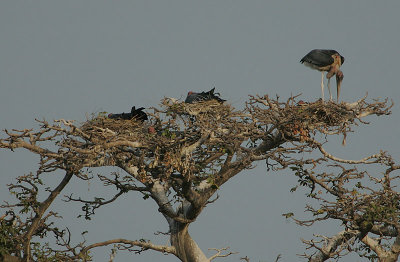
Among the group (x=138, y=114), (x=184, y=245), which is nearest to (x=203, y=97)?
(x=138, y=114)

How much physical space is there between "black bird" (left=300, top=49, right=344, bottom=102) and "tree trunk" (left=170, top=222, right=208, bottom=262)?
16.7 feet

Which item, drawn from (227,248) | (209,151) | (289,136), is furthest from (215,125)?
(227,248)

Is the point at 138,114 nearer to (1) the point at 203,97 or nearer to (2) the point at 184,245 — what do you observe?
(1) the point at 203,97

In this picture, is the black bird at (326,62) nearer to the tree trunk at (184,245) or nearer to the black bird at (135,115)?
the black bird at (135,115)

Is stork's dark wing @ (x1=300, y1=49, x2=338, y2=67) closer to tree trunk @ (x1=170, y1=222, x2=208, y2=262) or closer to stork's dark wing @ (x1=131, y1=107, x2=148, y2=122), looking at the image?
stork's dark wing @ (x1=131, y1=107, x2=148, y2=122)

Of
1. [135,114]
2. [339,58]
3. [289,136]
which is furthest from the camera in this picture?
[339,58]

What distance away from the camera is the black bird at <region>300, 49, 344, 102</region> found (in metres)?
→ 16.7

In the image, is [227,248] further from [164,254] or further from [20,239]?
[20,239]

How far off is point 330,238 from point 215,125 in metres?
3.83

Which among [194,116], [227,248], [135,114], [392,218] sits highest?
[135,114]

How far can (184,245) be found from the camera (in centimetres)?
1466

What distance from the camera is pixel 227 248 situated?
14.5m

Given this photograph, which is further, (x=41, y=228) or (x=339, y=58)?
(x=339, y=58)

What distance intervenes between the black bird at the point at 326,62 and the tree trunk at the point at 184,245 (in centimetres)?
508
